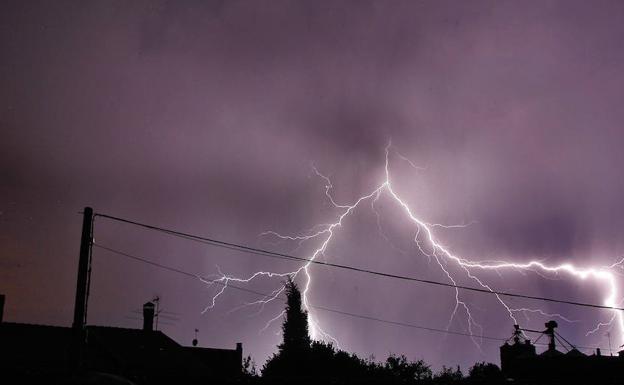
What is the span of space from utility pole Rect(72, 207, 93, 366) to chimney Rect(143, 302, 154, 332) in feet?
64.9

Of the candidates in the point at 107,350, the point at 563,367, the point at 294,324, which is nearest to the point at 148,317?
the point at 107,350

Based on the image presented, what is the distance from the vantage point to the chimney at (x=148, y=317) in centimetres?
3156

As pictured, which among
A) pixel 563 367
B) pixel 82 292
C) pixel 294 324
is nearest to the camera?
pixel 82 292

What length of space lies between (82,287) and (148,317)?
20354 millimetres

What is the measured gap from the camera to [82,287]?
497 inches

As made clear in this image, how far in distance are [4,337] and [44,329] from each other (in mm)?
2013

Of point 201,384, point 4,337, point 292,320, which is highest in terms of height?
point 292,320

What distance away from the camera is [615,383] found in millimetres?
28391

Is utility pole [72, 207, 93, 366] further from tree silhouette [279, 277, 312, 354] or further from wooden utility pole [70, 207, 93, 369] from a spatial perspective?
tree silhouette [279, 277, 312, 354]

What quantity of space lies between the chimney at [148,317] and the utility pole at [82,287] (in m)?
19.8

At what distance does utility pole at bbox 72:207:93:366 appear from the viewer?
1239 centimetres

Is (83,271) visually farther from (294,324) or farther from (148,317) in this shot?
(294,324)

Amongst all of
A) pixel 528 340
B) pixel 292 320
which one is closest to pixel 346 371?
pixel 292 320

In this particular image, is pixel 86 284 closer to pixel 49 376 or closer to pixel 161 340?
pixel 49 376
